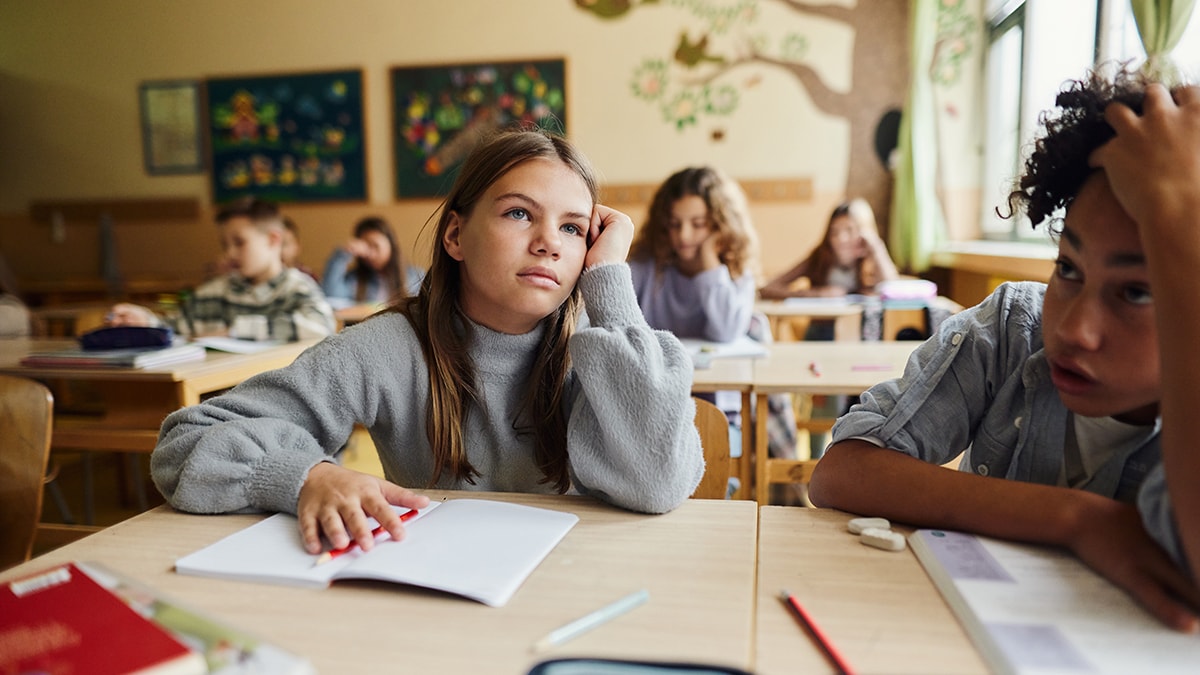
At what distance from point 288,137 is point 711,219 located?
3849 mm

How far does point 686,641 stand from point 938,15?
5018mm

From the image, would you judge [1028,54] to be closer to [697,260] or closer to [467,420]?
[697,260]

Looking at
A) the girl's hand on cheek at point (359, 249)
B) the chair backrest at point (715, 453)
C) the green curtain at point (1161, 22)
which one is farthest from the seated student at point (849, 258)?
the chair backrest at point (715, 453)

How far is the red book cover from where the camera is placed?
1.62 feet

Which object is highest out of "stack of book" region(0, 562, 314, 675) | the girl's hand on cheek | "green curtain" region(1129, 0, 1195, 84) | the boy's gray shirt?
"green curtain" region(1129, 0, 1195, 84)

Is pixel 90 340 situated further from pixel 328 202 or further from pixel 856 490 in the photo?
pixel 328 202

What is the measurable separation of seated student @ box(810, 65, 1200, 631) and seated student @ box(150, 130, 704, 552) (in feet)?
0.78

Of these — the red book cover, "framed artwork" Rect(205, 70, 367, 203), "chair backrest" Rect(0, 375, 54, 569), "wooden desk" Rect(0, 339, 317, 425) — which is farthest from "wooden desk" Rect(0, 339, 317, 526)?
"framed artwork" Rect(205, 70, 367, 203)

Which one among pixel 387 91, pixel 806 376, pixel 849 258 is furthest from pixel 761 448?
pixel 387 91

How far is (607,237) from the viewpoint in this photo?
1116 millimetres

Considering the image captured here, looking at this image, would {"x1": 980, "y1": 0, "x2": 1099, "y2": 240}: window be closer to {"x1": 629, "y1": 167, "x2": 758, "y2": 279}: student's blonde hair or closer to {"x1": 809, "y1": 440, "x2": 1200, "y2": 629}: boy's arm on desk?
{"x1": 629, "y1": 167, "x2": 758, "y2": 279}: student's blonde hair

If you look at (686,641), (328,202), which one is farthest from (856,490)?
(328,202)

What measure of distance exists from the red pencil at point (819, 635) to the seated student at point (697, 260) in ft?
6.34

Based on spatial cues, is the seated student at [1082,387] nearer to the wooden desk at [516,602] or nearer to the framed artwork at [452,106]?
the wooden desk at [516,602]
